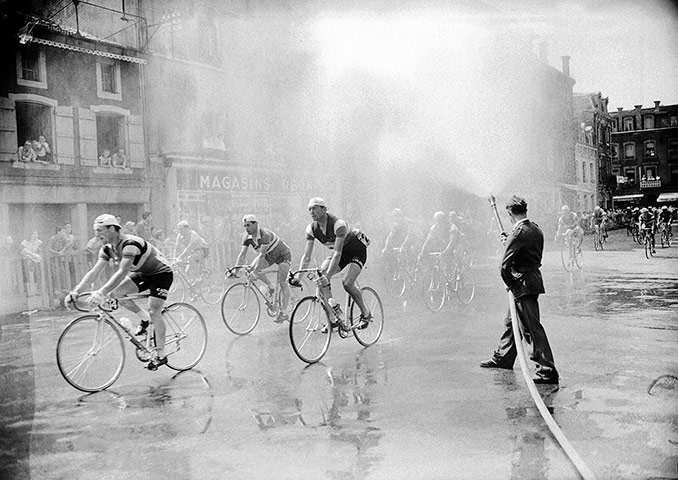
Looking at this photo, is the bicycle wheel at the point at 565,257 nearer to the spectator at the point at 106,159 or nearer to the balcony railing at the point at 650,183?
the balcony railing at the point at 650,183

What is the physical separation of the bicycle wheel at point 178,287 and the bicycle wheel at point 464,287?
4810 mm

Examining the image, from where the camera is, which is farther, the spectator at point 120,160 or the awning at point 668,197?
the spectator at point 120,160

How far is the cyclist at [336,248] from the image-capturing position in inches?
247

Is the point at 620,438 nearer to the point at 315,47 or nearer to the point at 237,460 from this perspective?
the point at 237,460

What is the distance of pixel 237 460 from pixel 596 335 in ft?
15.9

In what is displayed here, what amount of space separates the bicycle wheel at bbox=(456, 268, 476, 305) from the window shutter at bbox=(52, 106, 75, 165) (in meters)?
7.53

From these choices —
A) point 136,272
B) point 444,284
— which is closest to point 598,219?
point 444,284

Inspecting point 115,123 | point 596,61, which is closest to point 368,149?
point 115,123

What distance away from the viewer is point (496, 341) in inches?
272

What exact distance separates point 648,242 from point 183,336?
39.9ft

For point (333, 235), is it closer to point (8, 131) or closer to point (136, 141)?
point (8, 131)

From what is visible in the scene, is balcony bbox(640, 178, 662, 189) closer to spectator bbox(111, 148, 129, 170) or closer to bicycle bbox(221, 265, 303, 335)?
bicycle bbox(221, 265, 303, 335)

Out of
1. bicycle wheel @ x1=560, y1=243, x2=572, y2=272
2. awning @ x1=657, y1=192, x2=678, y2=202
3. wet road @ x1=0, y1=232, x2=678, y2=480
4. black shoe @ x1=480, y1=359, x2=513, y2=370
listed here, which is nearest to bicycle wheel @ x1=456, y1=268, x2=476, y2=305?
Result: wet road @ x1=0, y1=232, x2=678, y2=480

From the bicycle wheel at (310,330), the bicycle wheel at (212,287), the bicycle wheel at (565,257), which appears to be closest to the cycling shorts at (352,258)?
the bicycle wheel at (310,330)
